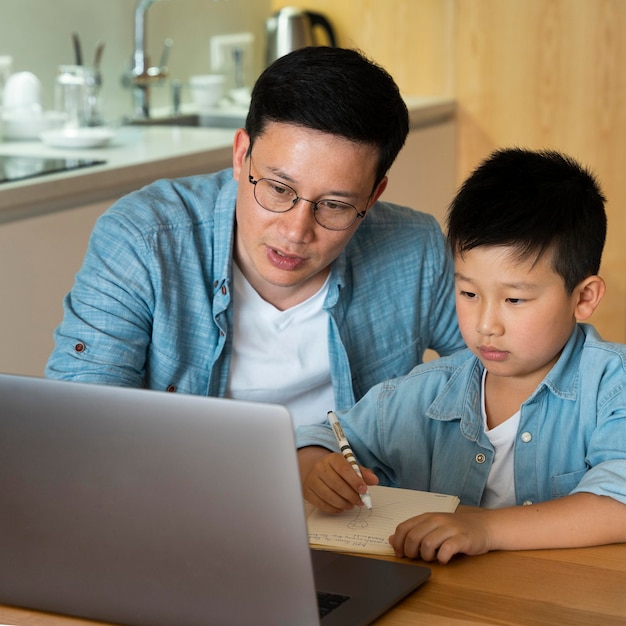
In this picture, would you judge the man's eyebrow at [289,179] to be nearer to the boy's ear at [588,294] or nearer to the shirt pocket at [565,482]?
the boy's ear at [588,294]

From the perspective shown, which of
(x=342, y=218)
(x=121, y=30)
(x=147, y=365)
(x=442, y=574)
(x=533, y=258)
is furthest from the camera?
(x=121, y=30)

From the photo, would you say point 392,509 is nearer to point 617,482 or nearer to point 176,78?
point 617,482

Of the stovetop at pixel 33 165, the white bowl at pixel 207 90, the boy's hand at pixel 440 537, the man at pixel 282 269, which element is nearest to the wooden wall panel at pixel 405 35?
the white bowl at pixel 207 90

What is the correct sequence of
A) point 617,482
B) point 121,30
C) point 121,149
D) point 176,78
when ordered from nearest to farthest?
point 617,482 < point 121,149 < point 121,30 < point 176,78

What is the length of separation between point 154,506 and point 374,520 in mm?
369

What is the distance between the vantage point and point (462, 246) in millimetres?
1319

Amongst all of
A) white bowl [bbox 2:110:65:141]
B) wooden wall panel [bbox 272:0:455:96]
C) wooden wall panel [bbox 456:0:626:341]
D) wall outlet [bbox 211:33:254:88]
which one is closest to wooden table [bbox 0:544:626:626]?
white bowl [bbox 2:110:65:141]

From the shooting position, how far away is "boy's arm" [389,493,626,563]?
1.03 meters

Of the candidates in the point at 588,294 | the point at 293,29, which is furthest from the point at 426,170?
the point at 588,294

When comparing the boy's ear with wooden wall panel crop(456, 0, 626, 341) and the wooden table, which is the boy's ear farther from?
wooden wall panel crop(456, 0, 626, 341)

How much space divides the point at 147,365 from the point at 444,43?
89.1 inches

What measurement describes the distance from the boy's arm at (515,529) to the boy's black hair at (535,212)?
0.32 metres

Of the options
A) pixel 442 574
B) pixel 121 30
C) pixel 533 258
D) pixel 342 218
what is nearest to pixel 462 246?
pixel 533 258

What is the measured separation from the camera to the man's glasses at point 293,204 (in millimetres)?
1437
